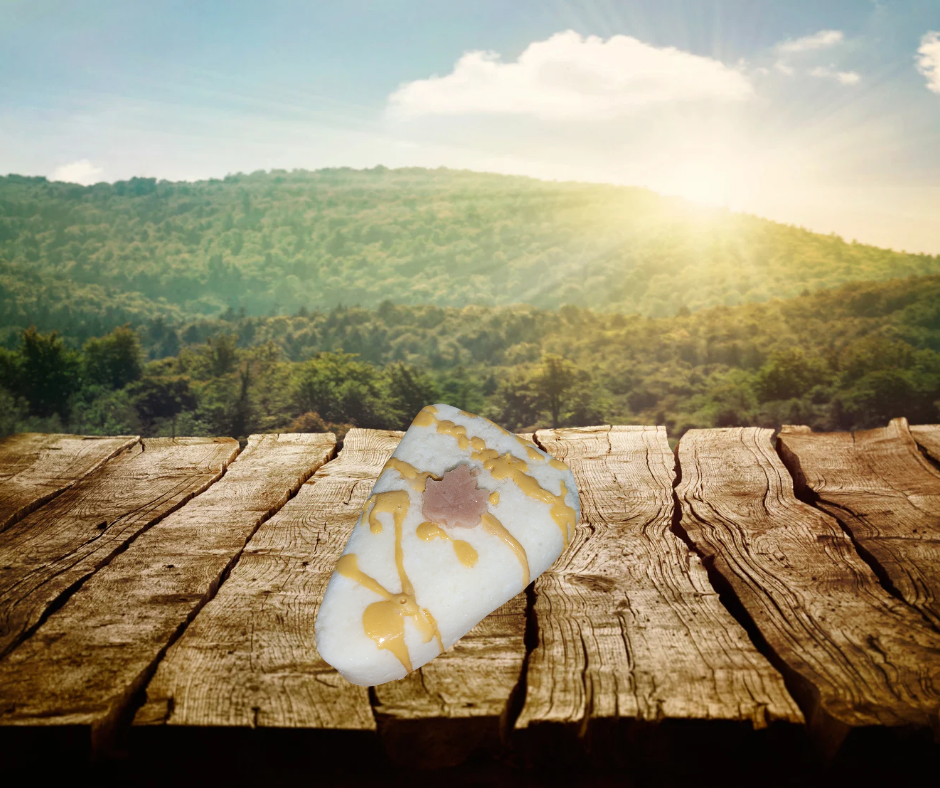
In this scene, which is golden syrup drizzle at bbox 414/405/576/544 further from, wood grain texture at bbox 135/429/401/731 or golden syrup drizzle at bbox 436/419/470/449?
wood grain texture at bbox 135/429/401/731

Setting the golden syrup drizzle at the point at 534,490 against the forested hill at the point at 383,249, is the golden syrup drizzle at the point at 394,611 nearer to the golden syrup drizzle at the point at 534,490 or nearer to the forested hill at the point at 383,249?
the golden syrup drizzle at the point at 534,490

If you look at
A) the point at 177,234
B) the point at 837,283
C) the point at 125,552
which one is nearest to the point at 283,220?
the point at 177,234

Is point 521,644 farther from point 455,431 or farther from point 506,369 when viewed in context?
point 506,369

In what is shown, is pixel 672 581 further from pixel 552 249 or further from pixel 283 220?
pixel 283 220

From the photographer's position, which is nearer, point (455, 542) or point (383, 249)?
point (455, 542)

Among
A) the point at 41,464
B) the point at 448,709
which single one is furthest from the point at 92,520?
the point at 448,709

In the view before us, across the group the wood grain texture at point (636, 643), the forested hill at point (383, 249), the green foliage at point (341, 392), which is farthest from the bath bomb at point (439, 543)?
the forested hill at point (383, 249)

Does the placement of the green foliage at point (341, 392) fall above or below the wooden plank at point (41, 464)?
below
